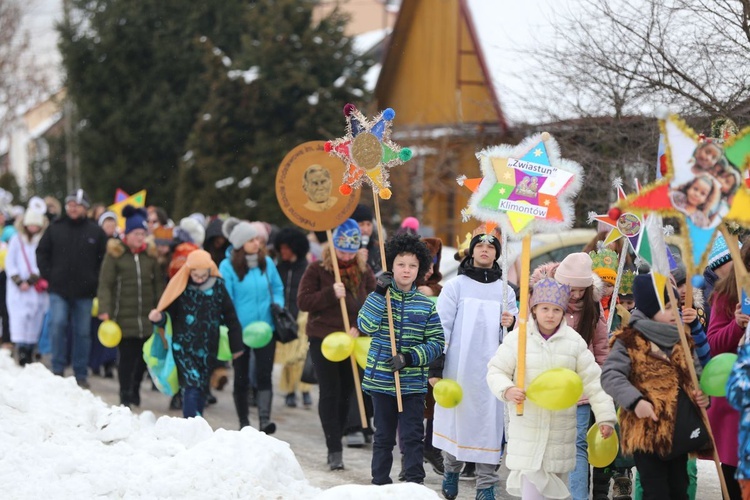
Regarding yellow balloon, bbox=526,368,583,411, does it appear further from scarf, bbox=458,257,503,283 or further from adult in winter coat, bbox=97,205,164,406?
adult in winter coat, bbox=97,205,164,406

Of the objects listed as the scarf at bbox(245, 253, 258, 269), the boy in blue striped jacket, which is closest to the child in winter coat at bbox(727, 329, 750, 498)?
the boy in blue striped jacket

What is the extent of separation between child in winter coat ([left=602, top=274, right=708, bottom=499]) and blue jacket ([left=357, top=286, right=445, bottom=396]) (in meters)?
1.86

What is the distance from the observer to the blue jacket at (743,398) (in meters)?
5.77

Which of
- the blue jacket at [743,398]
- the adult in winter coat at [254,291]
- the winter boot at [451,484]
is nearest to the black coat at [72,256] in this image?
the adult in winter coat at [254,291]

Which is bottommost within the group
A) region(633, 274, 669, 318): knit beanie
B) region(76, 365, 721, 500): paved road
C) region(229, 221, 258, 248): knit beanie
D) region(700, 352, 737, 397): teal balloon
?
region(76, 365, 721, 500): paved road

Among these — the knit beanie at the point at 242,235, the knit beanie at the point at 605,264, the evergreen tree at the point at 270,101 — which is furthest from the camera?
the evergreen tree at the point at 270,101

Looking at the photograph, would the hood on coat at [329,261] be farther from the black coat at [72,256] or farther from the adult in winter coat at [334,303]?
the black coat at [72,256]

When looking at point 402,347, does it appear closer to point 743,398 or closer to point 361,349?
point 361,349

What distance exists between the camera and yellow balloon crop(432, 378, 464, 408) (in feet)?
25.8

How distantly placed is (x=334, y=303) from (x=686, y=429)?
4.36m

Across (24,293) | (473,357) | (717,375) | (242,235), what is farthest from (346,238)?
(24,293)

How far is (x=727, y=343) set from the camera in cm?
717

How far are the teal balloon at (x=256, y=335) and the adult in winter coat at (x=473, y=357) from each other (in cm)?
282

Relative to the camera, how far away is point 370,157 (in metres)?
8.95
